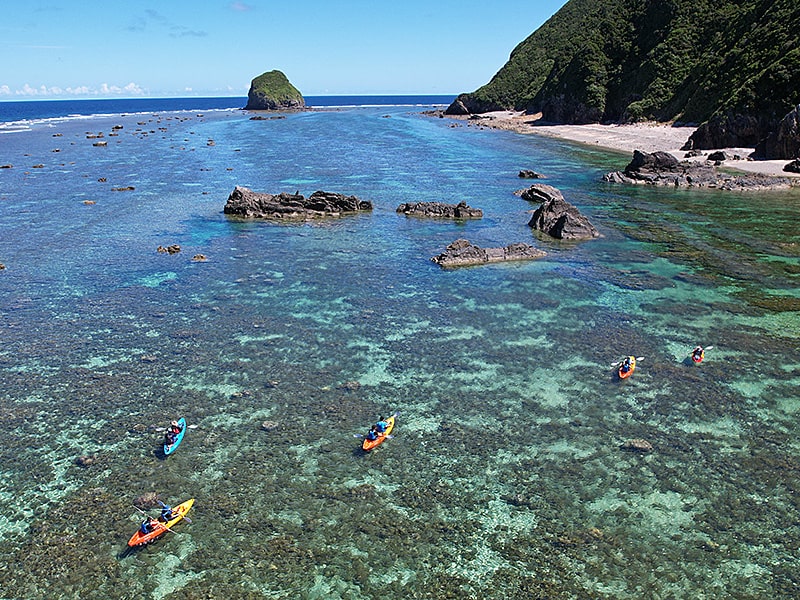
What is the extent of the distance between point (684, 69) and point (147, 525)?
135 metres

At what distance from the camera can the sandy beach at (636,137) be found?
7388 cm

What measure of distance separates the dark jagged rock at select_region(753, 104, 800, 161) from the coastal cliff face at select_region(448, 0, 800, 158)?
5205mm

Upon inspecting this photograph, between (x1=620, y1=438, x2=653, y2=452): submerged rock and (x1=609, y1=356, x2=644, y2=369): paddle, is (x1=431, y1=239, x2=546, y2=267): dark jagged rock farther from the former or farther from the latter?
(x1=620, y1=438, x2=653, y2=452): submerged rock

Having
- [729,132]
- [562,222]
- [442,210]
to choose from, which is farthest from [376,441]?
[729,132]

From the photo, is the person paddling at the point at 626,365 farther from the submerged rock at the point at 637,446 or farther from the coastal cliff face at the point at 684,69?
the coastal cliff face at the point at 684,69

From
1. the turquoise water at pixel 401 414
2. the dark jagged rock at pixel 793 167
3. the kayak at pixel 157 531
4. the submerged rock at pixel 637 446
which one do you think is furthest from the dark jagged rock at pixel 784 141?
the kayak at pixel 157 531

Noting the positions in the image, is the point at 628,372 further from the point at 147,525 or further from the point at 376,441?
the point at 147,525

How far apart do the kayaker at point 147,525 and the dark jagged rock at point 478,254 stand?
26.2 m

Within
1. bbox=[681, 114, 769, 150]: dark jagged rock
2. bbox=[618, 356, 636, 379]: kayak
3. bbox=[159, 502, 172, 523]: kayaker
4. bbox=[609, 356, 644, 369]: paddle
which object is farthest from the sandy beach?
bbox=[159, 502, 172, 523]: kayaker

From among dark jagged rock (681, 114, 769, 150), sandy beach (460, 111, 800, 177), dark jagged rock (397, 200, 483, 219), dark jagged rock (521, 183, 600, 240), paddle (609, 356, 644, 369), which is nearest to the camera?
paddle (609, 356, 644, 369)

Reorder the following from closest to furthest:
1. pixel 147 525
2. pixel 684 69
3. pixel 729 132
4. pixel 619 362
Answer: pixel 147 525
pixel 619 362
pixel 729 132
pixel 684 69

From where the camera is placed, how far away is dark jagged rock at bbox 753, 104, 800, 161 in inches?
2783

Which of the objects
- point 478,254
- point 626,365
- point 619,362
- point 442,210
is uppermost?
point 442,210

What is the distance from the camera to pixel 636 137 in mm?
107875
